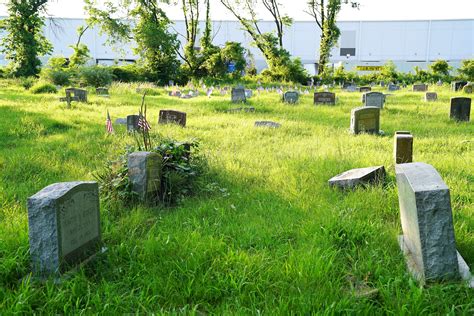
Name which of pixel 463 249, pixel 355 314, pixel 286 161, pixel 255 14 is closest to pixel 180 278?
pixel 355 314

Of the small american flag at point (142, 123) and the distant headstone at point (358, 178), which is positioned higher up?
the small american flag at point (142, 123)

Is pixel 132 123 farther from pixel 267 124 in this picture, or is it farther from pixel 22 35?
pixel 22 35

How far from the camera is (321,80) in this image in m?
35.2

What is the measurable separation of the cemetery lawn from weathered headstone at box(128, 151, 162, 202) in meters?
0.23

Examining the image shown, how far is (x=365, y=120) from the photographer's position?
9586 millimetres

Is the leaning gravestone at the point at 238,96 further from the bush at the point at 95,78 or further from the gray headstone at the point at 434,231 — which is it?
the gray headstone at the point at 434,231

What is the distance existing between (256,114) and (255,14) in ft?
92.2

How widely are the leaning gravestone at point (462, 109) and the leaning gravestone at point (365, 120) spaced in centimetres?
338

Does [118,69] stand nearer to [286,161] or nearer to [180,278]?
[286,161]

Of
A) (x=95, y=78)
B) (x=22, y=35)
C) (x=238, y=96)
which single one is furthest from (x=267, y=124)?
(x=22, y=35)

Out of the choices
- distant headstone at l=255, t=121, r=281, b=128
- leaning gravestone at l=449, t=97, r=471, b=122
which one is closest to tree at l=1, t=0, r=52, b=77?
distant headstone at l=255, t=121, r=281, b=128

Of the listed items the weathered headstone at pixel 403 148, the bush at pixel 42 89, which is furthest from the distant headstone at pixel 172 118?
the bush at pixel 42 89

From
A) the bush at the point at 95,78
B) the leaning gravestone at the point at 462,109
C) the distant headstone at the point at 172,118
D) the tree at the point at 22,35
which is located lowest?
the distant headstone at the point at 172,118

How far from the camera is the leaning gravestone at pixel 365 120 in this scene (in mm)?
9531
